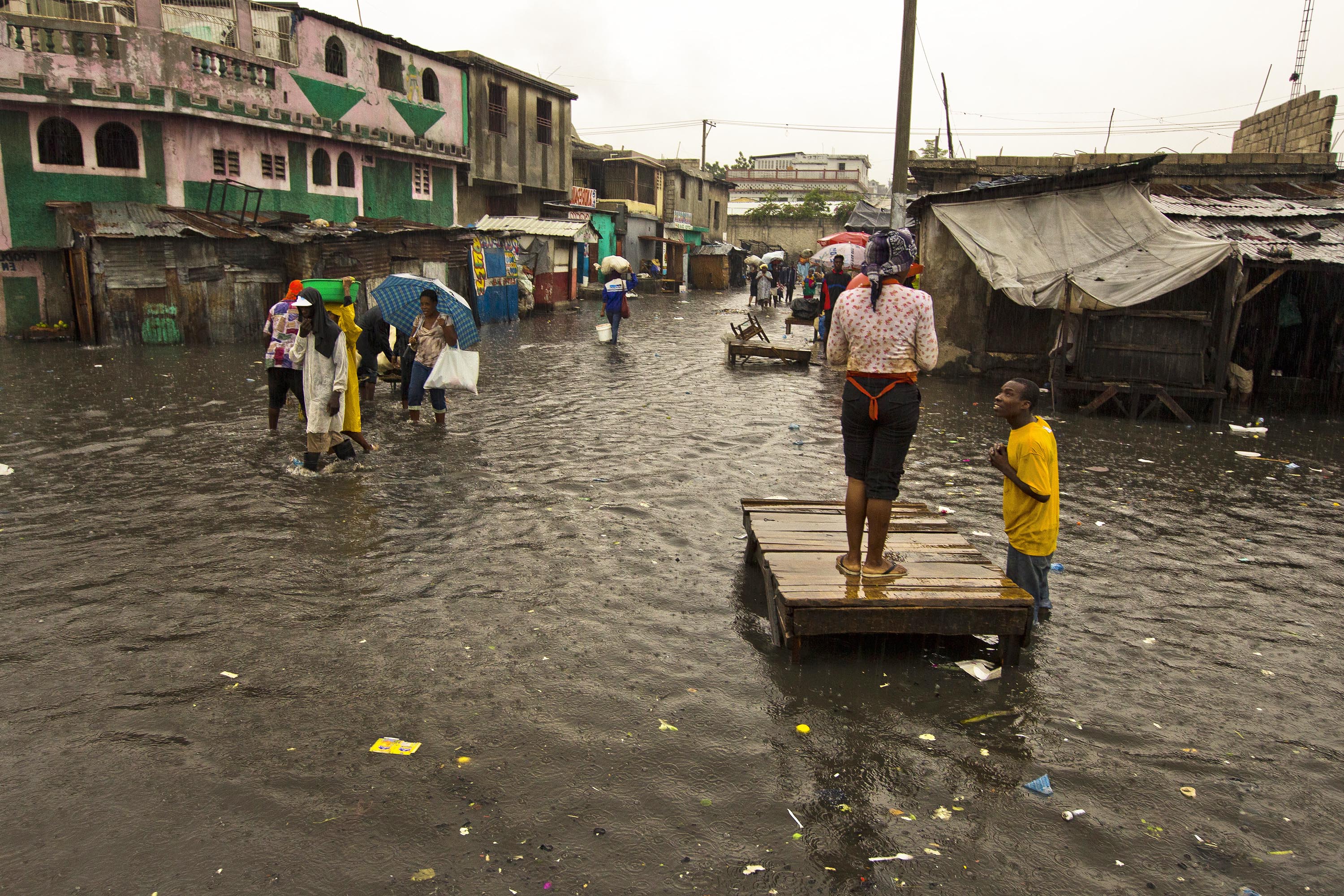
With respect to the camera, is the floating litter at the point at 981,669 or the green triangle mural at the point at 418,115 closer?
the floating litter at the point at 981,669

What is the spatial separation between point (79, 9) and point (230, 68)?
355cm

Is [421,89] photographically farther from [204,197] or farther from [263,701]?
[263,701]

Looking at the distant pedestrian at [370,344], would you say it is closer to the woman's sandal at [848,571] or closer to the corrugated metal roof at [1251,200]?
the woman's sandal at [848,571]

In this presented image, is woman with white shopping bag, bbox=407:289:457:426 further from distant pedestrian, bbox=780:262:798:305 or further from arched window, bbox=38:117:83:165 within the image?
distant pedestrian, bbox=780:262:798:305

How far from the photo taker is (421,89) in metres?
27.1

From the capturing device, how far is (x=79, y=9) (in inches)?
785

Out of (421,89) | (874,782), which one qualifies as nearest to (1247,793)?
(874,782)

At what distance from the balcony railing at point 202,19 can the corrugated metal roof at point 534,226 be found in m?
8.79

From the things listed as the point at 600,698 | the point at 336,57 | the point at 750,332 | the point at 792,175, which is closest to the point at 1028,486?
the point at 600,698

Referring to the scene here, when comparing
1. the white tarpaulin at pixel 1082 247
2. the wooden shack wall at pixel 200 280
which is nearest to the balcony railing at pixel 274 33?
the wooden shack wall at pixel 200 280

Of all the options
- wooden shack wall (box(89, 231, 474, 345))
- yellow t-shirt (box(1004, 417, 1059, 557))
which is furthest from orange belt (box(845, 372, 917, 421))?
wooden shack wall (box(89, 231, 474, 345))

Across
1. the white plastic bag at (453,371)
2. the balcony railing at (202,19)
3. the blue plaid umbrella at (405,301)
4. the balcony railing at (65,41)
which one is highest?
the balcony railing at (202,19)

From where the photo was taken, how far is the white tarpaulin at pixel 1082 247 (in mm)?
11586

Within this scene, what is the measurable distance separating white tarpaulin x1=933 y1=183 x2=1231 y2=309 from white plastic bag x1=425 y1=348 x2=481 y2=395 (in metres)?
7.89
